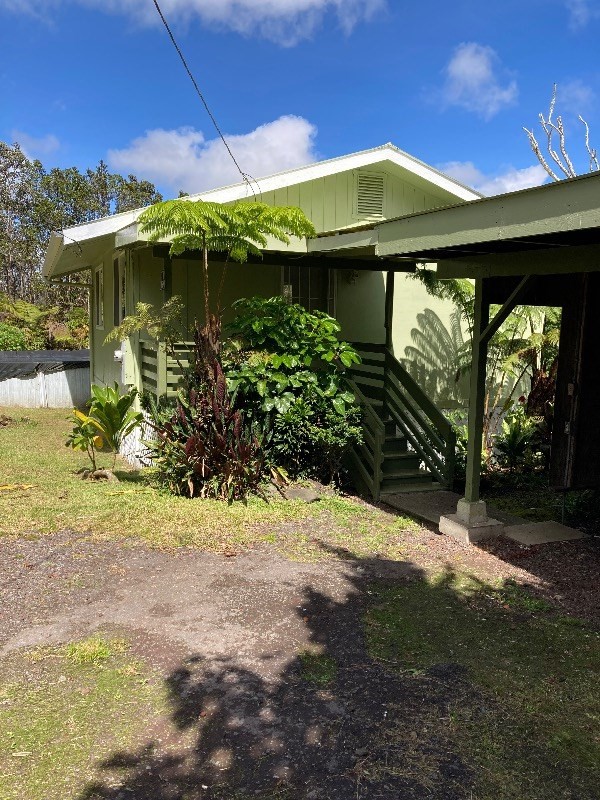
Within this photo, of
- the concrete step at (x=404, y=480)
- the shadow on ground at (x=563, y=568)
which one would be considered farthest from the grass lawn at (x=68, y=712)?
the concrete step at (x=404, y=480)

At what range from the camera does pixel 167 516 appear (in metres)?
7.41

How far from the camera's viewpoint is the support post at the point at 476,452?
7035mm

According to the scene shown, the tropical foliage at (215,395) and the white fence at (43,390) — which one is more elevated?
the tropical foliage at (215,395)

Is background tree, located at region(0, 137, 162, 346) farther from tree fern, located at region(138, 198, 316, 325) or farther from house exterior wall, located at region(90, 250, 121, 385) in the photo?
tree fern, located at region(138, 198, 316, 325)

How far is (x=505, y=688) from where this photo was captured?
13.2 feet

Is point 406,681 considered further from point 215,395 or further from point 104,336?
point 104,336

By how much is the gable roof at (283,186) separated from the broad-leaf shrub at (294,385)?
6.65ft

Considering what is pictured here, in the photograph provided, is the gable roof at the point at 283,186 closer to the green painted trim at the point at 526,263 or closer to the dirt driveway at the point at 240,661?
the green painted trim at the point at 526,263

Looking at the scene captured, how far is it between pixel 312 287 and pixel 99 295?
6.10m

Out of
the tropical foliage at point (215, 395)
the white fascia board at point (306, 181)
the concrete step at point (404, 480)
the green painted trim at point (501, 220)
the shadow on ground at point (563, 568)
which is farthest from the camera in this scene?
the white fascia board at point (306, 181)

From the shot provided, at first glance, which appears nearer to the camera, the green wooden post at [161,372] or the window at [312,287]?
the green wooden post at [161,372]

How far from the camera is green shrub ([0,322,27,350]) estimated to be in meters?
23.7

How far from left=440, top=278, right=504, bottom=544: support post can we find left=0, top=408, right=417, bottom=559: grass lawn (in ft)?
2.10

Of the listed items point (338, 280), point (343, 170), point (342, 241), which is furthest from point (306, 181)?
point (342, 241)
